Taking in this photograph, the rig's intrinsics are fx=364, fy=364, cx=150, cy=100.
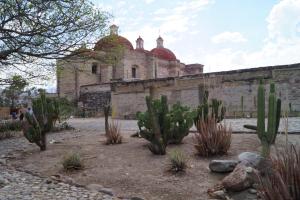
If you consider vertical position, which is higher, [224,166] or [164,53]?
[164,53]

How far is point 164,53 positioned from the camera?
1847 inches

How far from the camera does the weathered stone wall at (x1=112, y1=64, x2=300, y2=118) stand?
19047 mm

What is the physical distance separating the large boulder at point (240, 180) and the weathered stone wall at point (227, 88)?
10.8 metres

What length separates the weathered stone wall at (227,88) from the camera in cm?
1905

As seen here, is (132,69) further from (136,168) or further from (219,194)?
(219,194)

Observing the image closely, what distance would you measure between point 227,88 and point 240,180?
15.9 metres

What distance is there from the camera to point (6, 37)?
38.4ft

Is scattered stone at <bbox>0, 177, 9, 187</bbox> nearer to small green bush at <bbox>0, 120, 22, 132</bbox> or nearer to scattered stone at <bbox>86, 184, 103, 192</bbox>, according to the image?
scattered stone at <bbox>86, 184, 103, 192</bbox>

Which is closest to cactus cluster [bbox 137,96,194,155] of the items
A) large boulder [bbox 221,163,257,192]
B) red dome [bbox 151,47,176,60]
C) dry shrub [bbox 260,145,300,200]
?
large boulder [bbox 221,163,257,192]

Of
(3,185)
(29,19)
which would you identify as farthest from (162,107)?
(29,19)

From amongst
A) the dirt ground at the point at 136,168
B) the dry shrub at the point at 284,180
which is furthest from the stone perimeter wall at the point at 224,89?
the dry shrub at the point at 284,180

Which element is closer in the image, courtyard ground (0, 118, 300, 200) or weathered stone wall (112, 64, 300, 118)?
courtyard ground (0, 118, 300, 200)

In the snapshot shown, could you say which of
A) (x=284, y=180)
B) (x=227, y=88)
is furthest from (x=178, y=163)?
(x=227, y=88)

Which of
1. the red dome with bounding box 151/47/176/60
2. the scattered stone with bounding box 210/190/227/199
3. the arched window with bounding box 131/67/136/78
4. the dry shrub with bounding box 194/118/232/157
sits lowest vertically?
the scattered stone with bounding box 210/190/227/199
